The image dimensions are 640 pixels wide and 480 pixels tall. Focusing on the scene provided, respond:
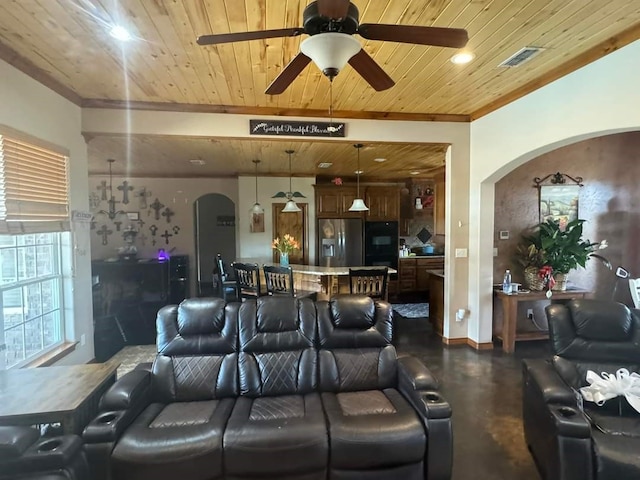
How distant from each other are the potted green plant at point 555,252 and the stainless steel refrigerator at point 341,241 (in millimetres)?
3322

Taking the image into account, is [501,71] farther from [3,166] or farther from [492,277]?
[3,166]

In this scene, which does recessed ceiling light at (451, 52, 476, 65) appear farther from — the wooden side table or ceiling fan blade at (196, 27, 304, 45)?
the wooden side table

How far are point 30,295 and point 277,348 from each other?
7.59 ft

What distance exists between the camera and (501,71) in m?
3.14

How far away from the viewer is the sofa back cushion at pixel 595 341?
242 centimetres

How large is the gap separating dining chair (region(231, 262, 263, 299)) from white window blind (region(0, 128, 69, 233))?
1.97 metres

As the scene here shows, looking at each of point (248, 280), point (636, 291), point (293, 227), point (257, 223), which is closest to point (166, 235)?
point (257, 223)

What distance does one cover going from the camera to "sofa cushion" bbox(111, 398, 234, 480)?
1854 mm

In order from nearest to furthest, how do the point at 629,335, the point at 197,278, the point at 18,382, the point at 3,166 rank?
1. the point at 18,382
2. the point at 629,335
3. the point at 3,166
4. the point at 197,278

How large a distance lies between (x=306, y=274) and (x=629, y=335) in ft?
11.2

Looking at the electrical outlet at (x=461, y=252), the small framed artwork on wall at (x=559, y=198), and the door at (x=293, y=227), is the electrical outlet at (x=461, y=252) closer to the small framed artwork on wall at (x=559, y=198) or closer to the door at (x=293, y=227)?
the small framed artwork on wall at (x=559, y=198)

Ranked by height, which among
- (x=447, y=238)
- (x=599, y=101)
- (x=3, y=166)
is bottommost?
(x=447, y=238)

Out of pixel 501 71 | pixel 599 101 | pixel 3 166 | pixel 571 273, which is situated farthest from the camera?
pixel 571 273

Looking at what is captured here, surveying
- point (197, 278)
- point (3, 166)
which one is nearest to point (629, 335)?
point (3, 166)
